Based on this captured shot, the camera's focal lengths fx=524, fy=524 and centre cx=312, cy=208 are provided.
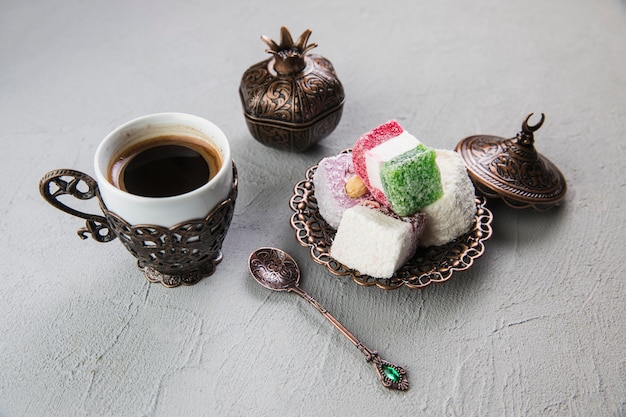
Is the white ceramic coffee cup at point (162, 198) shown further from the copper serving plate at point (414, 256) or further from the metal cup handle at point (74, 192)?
the copper serving plate at point (414, 256)

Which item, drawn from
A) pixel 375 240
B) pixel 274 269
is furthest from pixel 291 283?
pixel 375 240

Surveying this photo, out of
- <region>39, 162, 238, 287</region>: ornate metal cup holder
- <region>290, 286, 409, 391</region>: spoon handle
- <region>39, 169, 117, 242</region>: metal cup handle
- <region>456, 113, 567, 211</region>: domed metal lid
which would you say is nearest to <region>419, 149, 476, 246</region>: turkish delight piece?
<region>456, 113, 567, 211</region>: domed metal lid

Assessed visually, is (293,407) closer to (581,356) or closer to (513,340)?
(513,340)

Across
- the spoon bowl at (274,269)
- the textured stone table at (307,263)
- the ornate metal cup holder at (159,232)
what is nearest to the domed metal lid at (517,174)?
the textured stone table at (307,263)

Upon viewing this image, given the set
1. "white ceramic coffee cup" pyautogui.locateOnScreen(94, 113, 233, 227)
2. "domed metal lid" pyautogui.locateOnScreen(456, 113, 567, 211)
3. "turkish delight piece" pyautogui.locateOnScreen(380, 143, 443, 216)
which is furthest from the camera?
"domed metal lid" pyautogui.locateOnScreen(456, 113, 567, 211)

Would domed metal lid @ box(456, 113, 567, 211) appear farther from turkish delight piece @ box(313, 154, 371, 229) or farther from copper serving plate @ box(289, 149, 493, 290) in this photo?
turkish delight piece @ box(313, 154, 371, 229)

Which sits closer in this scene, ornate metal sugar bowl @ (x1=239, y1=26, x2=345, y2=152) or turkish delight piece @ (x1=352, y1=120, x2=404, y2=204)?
turkish delight piece @ (x1=352, y1=120, x2=404, y2=204)

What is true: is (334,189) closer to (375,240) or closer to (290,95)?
(375,240)
